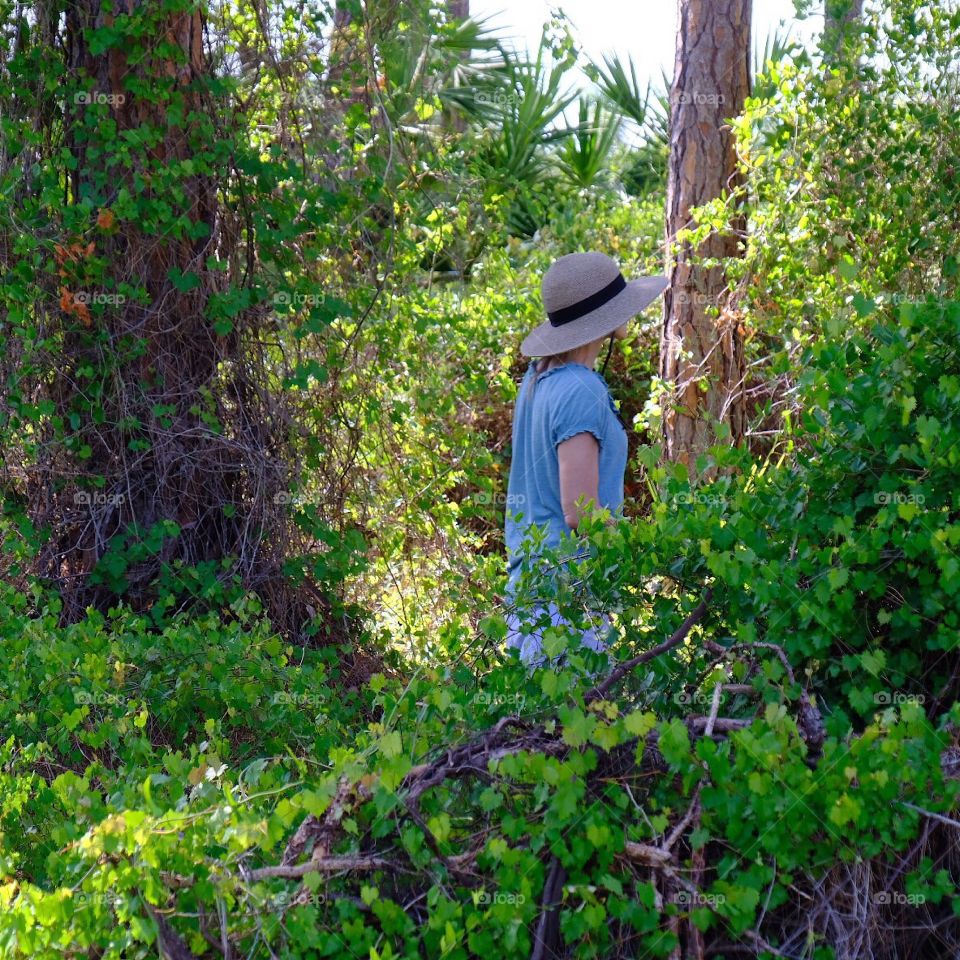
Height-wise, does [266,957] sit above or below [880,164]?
below

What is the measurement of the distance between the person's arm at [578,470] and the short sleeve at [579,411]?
A: 0.02 metres

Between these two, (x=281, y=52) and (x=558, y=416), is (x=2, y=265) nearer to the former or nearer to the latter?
(x=281, y=52)

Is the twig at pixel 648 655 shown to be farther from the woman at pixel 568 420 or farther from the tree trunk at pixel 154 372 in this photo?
the tree trunk at pixel 154 372

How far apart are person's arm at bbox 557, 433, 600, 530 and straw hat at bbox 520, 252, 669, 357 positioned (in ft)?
1.16

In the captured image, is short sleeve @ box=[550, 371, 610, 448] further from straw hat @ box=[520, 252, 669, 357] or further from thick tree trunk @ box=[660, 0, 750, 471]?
thick tree trunk @ box=[660, 0, 750, 471]

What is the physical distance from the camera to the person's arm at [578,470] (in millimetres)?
3477

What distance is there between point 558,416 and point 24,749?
1.76m

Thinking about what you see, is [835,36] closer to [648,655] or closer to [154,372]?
[154,372]

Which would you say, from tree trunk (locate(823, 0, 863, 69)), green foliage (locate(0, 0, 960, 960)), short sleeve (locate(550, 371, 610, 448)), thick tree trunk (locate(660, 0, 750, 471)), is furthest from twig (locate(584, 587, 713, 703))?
thick tree trunk (locate(660, 0, 750, 471))

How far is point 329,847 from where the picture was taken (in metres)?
2.19

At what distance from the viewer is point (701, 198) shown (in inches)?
301

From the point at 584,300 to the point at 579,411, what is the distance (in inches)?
20.2

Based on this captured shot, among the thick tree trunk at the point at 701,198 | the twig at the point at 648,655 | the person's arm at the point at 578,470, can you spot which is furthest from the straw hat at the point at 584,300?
the thick tree trunk at the point at 701,198

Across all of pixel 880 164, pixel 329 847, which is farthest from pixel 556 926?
pixel 880 164
